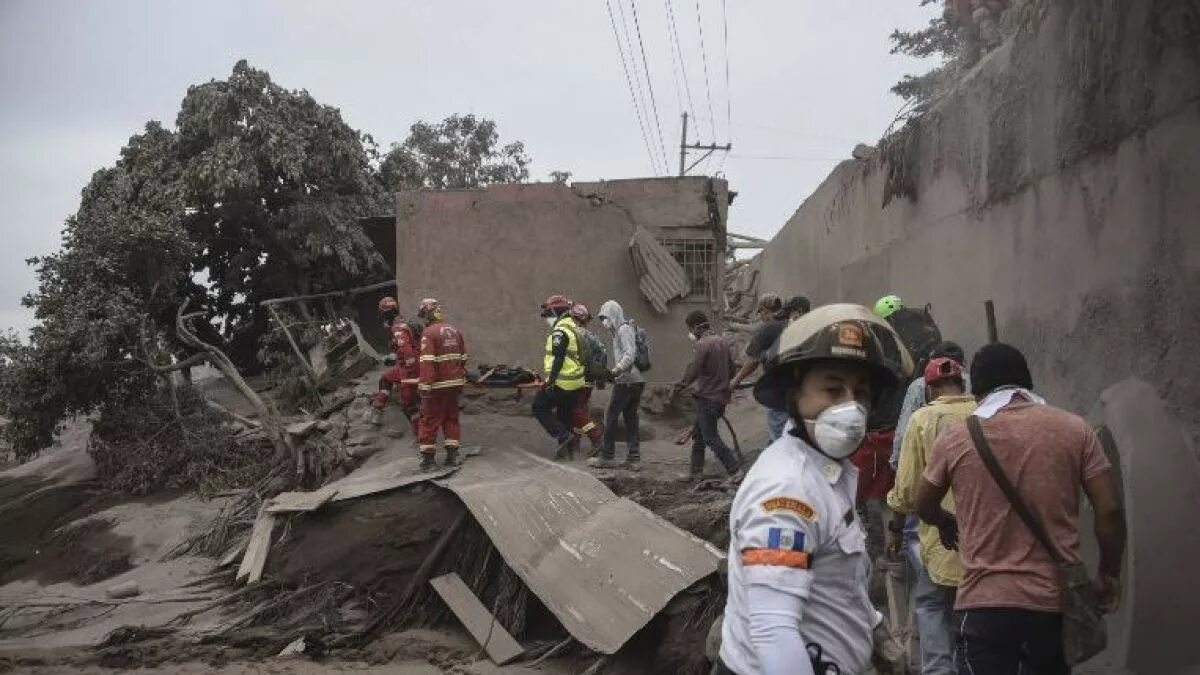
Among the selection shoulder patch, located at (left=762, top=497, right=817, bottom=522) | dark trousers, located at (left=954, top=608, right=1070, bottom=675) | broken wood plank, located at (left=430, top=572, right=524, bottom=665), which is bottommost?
broken wood plank, located at (left=430, top=572, right=524, bottom=665)

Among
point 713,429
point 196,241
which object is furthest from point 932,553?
point 196,241

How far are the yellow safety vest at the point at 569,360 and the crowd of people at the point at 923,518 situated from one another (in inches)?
168

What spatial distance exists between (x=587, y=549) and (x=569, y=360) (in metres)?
3.09

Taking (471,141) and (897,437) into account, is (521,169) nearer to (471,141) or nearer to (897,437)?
(471,141)

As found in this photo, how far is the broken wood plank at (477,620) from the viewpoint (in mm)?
6160

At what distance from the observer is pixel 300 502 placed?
26.0 ft

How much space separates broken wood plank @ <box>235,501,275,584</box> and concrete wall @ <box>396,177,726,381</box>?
468cm

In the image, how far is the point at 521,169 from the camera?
2523 centimetres

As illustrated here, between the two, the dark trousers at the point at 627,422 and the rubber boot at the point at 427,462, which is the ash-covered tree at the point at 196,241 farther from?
the dark trousers at the point at 627,422

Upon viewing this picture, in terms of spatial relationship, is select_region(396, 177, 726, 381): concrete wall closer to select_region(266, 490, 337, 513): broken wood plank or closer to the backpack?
the backpack

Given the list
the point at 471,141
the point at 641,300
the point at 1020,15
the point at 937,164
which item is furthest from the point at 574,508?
the point at 471,141

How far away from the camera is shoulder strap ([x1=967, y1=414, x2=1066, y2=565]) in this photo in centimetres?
274

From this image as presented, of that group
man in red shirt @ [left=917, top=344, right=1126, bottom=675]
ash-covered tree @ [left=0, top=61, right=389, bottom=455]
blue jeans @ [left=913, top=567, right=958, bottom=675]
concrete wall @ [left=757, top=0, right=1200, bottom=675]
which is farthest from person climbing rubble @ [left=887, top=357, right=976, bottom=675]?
ash-covered tree @ [left=0, top=61, right=389, bottom=455]

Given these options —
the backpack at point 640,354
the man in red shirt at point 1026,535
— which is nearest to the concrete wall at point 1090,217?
the man in red shirt at point 1026,535
